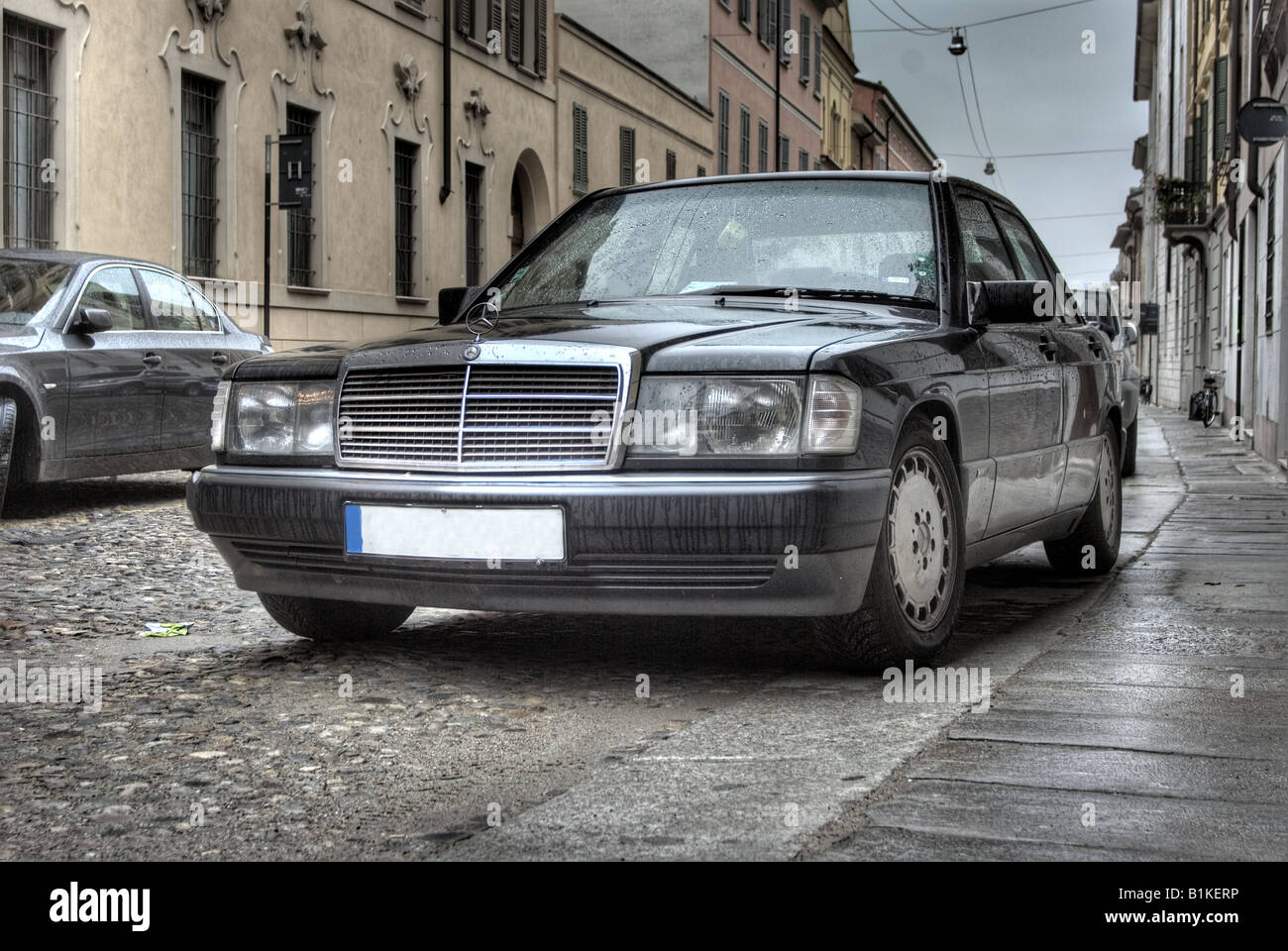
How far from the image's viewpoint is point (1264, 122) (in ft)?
44.9

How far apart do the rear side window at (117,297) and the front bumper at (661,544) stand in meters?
5.51

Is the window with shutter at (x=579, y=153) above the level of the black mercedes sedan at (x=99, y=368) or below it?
above

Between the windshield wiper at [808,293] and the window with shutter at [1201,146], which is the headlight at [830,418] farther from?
the window with shutter at [1201,146]

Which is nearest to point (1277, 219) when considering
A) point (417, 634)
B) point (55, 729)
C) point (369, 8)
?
point (369, 8)

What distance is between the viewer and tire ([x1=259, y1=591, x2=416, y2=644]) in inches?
194

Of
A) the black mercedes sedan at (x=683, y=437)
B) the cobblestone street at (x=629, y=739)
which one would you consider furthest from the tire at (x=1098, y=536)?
the black mercedes sedan at (x=683, y=437)

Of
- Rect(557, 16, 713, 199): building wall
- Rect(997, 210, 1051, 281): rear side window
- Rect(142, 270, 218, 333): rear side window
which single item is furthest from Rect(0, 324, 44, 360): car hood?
Rect(557, 16, 713, 199): building wall

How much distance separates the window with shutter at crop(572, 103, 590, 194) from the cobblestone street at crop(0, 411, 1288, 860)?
21.1 m

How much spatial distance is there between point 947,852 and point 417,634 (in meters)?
2.79

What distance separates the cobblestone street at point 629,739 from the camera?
2.98m

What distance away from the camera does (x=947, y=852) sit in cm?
281
